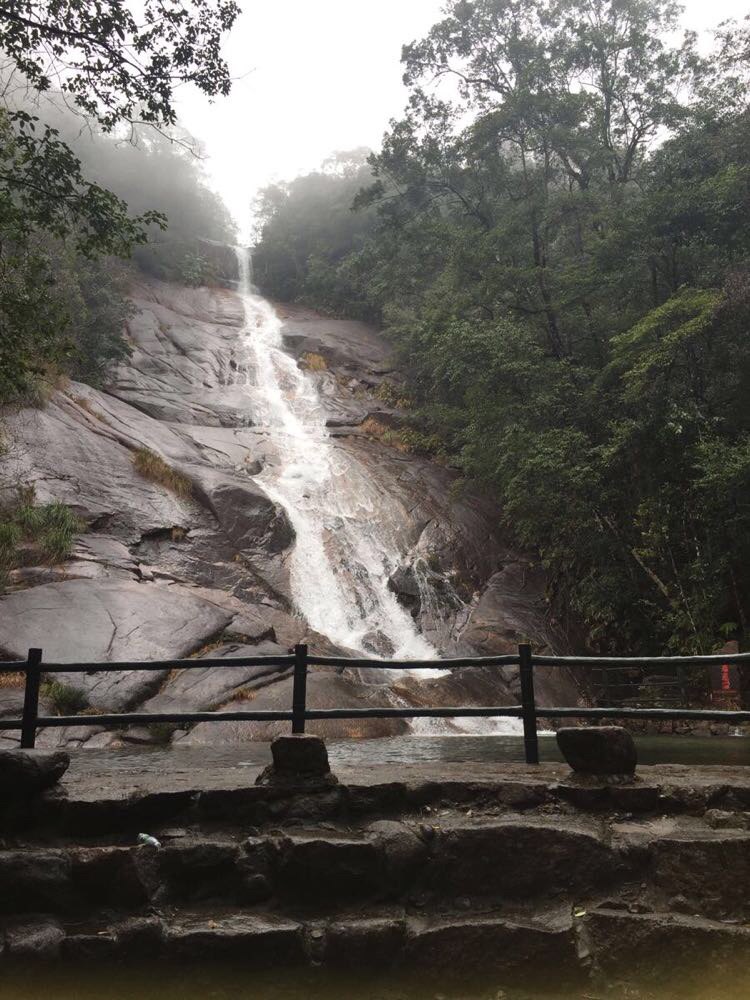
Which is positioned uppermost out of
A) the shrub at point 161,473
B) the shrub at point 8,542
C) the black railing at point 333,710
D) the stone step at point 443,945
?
the shrub at point 161,473

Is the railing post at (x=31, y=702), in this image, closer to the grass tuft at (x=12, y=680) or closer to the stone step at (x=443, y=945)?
the stone step at (x=443, y=945)

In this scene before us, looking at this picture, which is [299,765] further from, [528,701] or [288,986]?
[528,701]

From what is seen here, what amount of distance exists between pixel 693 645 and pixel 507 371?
26.7 ft

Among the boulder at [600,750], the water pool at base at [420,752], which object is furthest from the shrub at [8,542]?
the boulder at [600,750]

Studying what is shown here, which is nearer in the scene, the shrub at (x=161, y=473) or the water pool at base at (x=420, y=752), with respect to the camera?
the water pool at base at (x=420, y=752)

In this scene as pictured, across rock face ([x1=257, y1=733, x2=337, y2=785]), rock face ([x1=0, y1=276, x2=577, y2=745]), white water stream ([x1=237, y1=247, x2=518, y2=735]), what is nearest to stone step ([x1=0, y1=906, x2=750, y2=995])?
rock face ([x1=257, y1=733, x2=337, y2=785])

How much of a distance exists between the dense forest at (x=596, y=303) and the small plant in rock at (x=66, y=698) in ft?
35.3

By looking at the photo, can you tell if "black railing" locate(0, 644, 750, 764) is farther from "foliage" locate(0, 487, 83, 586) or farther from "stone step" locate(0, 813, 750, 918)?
"foliage" locate(0, 487, 83, 586)

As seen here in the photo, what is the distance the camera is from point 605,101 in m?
23.6

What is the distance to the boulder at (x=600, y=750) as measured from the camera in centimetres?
504

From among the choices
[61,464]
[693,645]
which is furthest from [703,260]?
[61,464]

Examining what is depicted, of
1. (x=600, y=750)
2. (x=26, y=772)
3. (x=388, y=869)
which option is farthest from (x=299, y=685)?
(x=600, y=750)

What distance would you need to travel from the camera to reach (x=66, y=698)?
10492 mm

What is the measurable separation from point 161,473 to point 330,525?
4.65 metres
